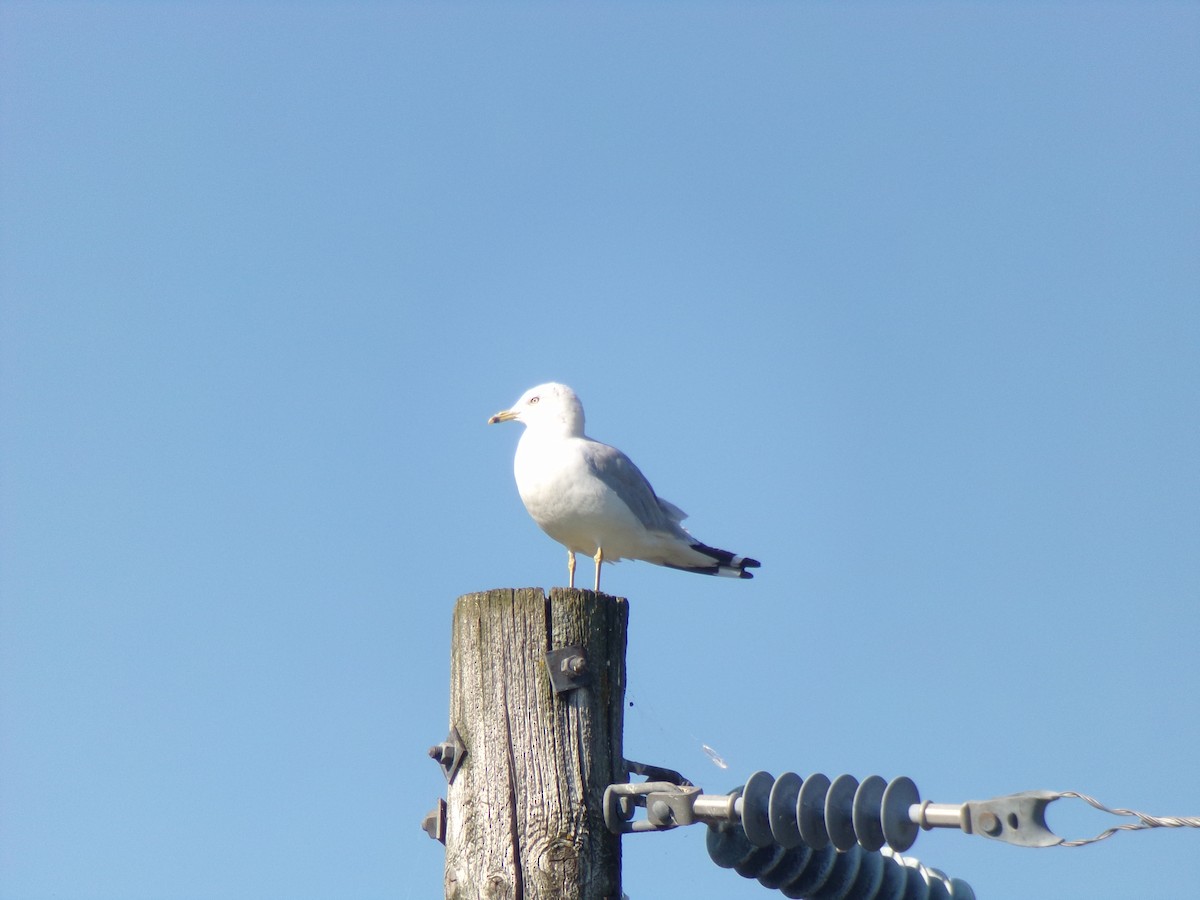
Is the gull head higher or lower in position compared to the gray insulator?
higher

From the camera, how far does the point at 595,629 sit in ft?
14.4

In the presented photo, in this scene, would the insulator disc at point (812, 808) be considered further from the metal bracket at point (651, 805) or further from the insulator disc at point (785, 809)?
the metal bracket at point (651, 805)

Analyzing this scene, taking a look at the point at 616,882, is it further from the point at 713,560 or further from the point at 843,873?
the point at 713,560

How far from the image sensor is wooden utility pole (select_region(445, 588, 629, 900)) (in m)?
4.21

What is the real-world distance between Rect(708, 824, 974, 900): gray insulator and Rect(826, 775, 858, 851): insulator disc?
1.72 feet

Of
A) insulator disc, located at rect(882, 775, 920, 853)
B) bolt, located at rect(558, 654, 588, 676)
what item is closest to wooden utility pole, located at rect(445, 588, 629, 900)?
bolt, located at rect(558, 654, 588, 676)

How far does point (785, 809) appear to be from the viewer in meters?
3.95

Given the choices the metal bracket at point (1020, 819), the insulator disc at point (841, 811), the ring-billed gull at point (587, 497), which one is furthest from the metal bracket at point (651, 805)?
the ring-billed gull at point (587, 497)

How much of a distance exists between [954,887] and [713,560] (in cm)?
429

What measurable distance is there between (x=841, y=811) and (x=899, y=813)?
18cm

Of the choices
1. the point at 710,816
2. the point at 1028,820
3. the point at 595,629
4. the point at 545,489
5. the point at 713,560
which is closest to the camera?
the point at 1028,820

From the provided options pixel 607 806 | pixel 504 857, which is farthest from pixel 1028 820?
pixel 504 857

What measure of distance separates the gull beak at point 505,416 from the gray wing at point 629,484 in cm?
69

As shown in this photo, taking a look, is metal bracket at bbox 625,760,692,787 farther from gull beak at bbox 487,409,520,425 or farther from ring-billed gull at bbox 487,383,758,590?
gull beak at bbox 487,409,520,425
